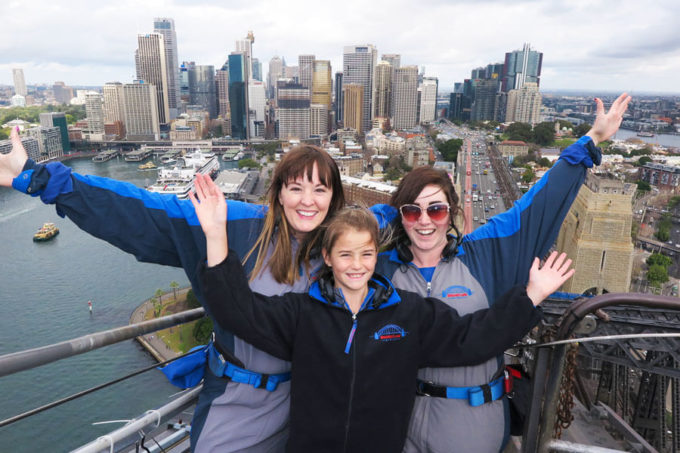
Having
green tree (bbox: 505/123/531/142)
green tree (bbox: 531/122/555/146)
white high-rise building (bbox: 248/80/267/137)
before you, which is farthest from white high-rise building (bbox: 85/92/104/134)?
green tree (bbox: 531/122/555/146)

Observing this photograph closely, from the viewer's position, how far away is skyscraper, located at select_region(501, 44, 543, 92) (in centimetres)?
3228

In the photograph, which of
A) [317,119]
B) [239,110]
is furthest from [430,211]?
[239,110]

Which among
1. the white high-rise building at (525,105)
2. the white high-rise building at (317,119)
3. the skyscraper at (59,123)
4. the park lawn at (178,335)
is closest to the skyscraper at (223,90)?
the white high-rise building at (317,119)

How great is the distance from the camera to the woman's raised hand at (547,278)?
557 millimetres

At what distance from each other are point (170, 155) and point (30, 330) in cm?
1458

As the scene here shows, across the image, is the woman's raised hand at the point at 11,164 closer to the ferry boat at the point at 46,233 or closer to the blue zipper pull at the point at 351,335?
the blue zipper pull at the point at 351,335

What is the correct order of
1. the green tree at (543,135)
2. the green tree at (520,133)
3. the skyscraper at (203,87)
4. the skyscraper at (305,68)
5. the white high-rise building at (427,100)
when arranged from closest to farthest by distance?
1. the green tree at (543,135)
2. the green tree at (520,133)
3. the skyscraper at (305,68)
4. the white high-rise building at (427,100)
5. the skyscraper at (203,87)

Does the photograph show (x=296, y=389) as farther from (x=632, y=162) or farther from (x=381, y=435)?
(x=632, y=162)

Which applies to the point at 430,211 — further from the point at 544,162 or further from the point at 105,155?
the point at 105,155

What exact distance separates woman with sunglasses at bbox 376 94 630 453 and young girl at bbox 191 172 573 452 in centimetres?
4

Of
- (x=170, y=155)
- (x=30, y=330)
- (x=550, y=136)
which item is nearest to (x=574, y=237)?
(x=30, y=330)

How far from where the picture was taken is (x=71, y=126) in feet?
73.3

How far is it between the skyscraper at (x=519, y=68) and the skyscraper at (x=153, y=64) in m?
21.0

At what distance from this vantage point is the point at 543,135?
690 inches
